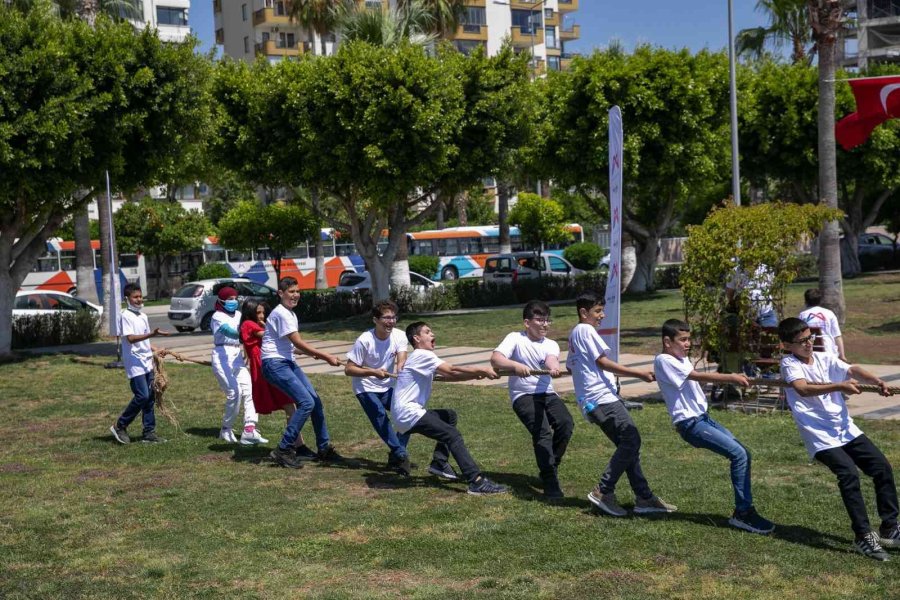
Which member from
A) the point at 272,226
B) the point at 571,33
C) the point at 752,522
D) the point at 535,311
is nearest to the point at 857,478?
the point at 752,522

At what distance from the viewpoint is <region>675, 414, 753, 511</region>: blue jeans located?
699cm

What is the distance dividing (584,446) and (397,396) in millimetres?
2816

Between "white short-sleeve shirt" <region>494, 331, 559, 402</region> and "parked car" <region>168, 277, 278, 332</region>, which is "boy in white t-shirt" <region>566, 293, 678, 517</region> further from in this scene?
"parked car" <region>168, 277, 278, 332</region>

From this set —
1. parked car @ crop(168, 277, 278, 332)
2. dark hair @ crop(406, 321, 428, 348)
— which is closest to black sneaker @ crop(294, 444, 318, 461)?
dark hair @ crop(406, 321, 428, 348)

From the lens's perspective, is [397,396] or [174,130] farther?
[174,130]

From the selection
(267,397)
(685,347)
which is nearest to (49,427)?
(267,397)

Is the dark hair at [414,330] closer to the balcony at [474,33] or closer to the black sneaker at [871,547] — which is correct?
the black sneaker at [871,547]

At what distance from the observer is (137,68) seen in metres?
20.2

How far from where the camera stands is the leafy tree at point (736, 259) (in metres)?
12.7

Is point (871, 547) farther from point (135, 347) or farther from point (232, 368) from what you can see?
point (135, 347)

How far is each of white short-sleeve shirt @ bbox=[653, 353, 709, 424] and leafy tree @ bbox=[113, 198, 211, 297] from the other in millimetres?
38809

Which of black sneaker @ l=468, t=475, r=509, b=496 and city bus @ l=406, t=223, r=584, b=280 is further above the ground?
city bus @ l=406, t=223, r=584, b=280

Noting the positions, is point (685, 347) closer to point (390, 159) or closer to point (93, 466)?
point (93, 466)

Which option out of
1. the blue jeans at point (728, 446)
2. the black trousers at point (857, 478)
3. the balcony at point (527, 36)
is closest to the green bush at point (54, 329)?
the blue jeans at point (728, 446)
